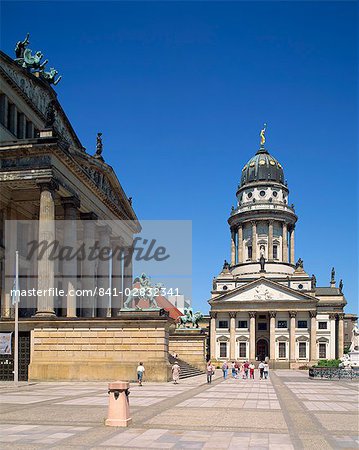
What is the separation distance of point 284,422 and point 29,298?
36249 mm

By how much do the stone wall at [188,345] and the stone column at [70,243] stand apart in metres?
17.2

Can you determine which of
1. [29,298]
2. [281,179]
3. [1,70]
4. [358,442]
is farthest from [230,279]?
[358,442]

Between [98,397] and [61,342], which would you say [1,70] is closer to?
[61,342]

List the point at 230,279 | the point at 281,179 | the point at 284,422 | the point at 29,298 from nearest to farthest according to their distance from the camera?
1. the point at 284,422
2. the point at 29,298
3. the point at 230,279
4. the point at 281,179

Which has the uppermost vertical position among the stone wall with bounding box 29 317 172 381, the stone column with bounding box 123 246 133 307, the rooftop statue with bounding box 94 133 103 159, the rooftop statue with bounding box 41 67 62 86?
the rooftop statue with bounding box 41 67 62 86

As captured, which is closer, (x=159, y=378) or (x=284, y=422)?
(x=284, y=422)

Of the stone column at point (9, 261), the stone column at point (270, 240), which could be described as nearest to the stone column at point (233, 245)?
the stone column at point (270, 240)

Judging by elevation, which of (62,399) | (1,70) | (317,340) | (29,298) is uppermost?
(1,70)

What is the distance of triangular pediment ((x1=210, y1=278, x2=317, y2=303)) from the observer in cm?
12538

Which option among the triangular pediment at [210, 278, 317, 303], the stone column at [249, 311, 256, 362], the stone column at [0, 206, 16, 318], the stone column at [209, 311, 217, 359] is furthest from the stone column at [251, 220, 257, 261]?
the stone column at [0, 206, 16, 318]

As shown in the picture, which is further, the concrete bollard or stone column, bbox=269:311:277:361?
stone column, bbox=269:311:277:361

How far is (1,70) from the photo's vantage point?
46.6 metres

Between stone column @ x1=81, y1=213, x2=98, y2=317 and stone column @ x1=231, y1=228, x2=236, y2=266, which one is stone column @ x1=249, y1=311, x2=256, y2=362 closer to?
stone column @ x1=231, y1=228, x2=236, y2=266

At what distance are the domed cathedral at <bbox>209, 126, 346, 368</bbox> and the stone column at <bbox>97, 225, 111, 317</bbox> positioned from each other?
224 ft
